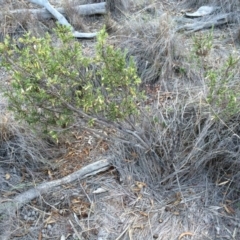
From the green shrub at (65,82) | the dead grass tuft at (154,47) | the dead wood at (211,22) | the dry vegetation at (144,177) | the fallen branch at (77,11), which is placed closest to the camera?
the green shrub at (65,82)

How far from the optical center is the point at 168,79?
3.61 metres

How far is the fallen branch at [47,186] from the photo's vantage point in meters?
2.62

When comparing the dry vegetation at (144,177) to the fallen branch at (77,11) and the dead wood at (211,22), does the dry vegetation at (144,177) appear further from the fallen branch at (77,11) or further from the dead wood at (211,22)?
the fallen branch at (77,11)

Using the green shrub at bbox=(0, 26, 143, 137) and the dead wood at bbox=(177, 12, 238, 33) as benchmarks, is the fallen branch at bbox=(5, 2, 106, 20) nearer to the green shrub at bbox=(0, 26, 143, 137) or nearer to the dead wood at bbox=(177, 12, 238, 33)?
the dead wood at bbox=(177, 12, 238, 33)

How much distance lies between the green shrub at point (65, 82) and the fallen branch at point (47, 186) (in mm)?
362

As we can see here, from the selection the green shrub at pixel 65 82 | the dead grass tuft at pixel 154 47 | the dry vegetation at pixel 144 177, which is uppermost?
the green shrub at pixel 65 82

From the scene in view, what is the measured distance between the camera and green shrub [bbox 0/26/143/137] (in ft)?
7.47

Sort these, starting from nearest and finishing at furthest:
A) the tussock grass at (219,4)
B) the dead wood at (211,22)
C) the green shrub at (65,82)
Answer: the green shrub at (65,82), the dead wood at (211,22), the tussock grass at (219,4)

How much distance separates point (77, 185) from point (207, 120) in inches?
38.4

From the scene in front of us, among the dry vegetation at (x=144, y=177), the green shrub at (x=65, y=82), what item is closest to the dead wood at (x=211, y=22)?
the dry vegetation at (x=144, y=177)

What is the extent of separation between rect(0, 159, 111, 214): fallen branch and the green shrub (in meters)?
0.36

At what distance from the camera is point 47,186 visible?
272cm

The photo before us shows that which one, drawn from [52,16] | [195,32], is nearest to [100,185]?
[195,32]

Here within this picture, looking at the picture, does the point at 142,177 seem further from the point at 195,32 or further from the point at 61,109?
the point at 195,32
